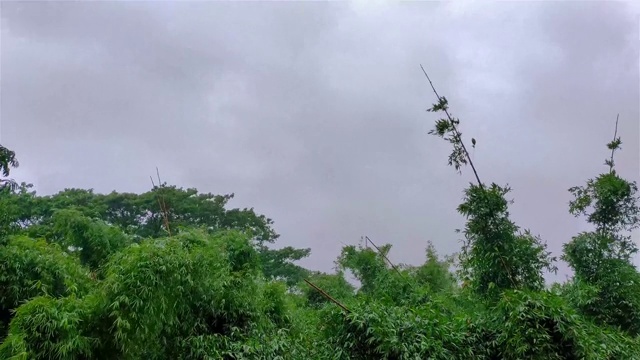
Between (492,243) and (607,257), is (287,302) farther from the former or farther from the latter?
(607,257)

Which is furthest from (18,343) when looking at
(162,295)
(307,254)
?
(307,254)

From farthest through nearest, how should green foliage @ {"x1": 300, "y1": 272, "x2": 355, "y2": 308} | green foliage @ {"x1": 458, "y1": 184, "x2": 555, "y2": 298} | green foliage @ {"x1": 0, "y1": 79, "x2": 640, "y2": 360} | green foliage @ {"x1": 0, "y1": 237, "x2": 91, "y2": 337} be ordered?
green foliage @ {"x1": 300, "y1": 272, "x2": 355, "y2": 308} → green foliage @ {"x1": 458, "y1": 184, "x2": 555, "y2": 298} → green foliage @ {"x1": 0, "y1": 237, "x2": 91, "y2": 337} → green foliage @ {"x1": 0, "y1": 79, "x2": 640, "y2": 360}

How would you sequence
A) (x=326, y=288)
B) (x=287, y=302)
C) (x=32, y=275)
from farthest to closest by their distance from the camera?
1. (x=326, y=288)
2. (x=287, y=302)
3. (x=32, y=275)

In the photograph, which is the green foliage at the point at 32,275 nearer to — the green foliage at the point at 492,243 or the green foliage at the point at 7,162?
the green foliage at the point at 7,162

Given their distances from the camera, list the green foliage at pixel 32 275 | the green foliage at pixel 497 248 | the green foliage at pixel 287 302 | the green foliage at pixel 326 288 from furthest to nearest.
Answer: the green foliage at pixel 326 288 → the green foliage at pixel 497 248 → the green foliage at pixel 32 275 → the green foliage at pixel 287 302

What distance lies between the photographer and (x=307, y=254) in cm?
1435

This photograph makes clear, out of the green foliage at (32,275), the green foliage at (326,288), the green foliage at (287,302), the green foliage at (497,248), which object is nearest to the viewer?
the green foliage at (287,302)

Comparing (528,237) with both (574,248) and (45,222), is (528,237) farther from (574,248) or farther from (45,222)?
(45,222)

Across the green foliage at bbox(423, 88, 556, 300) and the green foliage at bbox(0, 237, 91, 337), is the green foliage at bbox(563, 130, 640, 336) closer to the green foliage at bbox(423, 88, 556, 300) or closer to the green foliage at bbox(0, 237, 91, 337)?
the green foliage at bbox(423, 88, 556, 300)

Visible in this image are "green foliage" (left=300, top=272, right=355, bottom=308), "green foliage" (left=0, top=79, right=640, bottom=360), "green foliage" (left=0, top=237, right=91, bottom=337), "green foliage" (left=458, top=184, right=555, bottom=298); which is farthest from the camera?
"green foliage" (left=300, top=272, right=355, bottom=308)

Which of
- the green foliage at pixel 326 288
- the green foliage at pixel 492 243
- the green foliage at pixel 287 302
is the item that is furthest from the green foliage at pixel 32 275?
the green foliage at pixel 326 288

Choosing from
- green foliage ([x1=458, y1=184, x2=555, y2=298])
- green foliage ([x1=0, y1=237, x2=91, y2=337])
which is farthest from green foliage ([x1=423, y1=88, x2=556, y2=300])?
green foliage ([x1=0, y1=237, x2=91, y2=337])

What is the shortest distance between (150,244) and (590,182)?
391 centimetres

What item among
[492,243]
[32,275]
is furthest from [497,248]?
[32,275]
